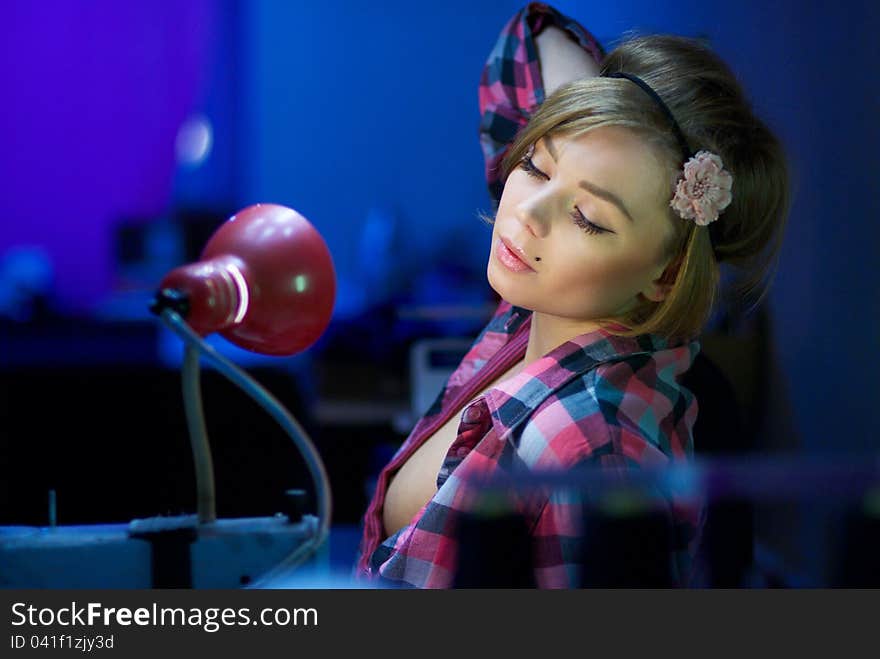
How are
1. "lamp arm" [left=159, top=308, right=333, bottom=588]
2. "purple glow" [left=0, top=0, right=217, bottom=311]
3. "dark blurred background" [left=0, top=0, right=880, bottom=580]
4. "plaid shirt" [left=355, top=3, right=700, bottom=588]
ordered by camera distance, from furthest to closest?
"purple glow" [left=0, top=0, right=217, bottom=311] → "dark blurred background" [left=0, top=0, right=880, bottom=580] → "lamp arm" [left=159, top=308, right=333, bottom=588] → "plaid shirt" [left=355, top=3, right=700, bottom=588]

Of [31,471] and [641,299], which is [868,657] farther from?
[31,471]

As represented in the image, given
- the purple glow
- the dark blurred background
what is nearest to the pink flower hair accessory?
the dark blurred background

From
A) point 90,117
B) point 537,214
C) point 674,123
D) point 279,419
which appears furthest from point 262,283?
point 90,117

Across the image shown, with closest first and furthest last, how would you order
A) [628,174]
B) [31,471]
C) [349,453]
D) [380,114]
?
1. [628,174]
2. [31,471]
3. [349,453]
4. [380,114]

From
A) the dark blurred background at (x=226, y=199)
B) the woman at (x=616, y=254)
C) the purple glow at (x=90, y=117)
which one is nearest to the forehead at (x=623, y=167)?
the woman at (x=616, y=254)

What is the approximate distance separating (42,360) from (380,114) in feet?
4.08

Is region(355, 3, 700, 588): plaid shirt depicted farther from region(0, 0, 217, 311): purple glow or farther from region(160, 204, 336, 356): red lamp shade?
region(0, 0, 217, 311): purple glow

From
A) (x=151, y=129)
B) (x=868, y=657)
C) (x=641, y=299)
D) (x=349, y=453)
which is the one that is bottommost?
(x=349, y=453)

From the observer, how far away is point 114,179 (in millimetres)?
3307

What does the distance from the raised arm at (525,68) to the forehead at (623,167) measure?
0.73 ft

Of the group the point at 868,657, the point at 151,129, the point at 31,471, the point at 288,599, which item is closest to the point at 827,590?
the point at 868,657

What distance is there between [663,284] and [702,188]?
0.29 ft

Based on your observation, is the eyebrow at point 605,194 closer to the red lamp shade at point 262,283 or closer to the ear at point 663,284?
the ear at point 663,284

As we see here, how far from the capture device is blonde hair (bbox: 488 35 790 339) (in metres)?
0.73
